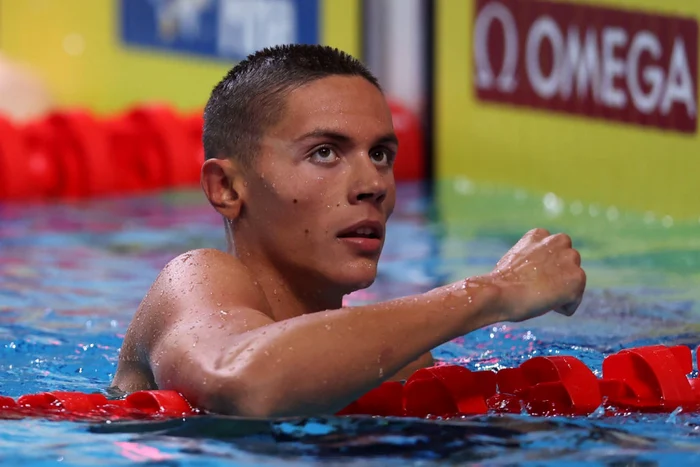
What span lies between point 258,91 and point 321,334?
63 cm

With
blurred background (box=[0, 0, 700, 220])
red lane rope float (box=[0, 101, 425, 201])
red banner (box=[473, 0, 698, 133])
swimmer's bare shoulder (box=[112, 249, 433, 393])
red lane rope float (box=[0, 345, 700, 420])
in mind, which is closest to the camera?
swimmer's bare shoulder (box=[112, 249, 433, 393])

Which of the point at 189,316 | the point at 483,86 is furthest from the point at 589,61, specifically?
the point at 189,316

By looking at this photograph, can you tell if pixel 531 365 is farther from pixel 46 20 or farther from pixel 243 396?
pixel 46 20

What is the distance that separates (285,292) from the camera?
2613 mm

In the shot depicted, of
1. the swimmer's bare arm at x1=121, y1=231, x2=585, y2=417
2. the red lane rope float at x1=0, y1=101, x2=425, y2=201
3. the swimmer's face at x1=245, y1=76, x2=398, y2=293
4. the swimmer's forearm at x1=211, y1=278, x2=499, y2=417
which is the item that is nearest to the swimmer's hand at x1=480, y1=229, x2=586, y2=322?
the swimmer's bare arm at x1=121, y1=231, x2=585, y2=417

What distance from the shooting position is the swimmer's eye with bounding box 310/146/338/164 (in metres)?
2.49

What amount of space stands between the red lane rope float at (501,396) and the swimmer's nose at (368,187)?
0.35 metres

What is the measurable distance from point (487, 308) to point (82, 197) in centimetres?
478

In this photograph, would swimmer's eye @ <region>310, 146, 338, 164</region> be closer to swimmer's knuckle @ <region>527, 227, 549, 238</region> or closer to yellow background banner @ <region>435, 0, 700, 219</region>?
swimmer's knuckle @ <region>527, 227, 549, 238</region>

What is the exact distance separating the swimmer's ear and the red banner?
336cm

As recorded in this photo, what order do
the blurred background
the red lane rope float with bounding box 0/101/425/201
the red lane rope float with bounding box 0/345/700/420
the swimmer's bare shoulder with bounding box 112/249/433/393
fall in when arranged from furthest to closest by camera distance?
the red lane rope float with bounding box 0/101/425/201, the blurred background, the red lane rope float with bounding box 0/345/700/420, the swimmer's bare shoulder with bounding box 112/249/433/393

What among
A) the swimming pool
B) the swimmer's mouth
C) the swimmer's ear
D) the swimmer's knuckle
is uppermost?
the swimmer's ear

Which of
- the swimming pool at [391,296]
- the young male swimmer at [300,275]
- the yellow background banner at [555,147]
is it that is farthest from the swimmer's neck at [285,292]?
the yellow background banner at [555,147]

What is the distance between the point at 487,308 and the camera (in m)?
2.31
